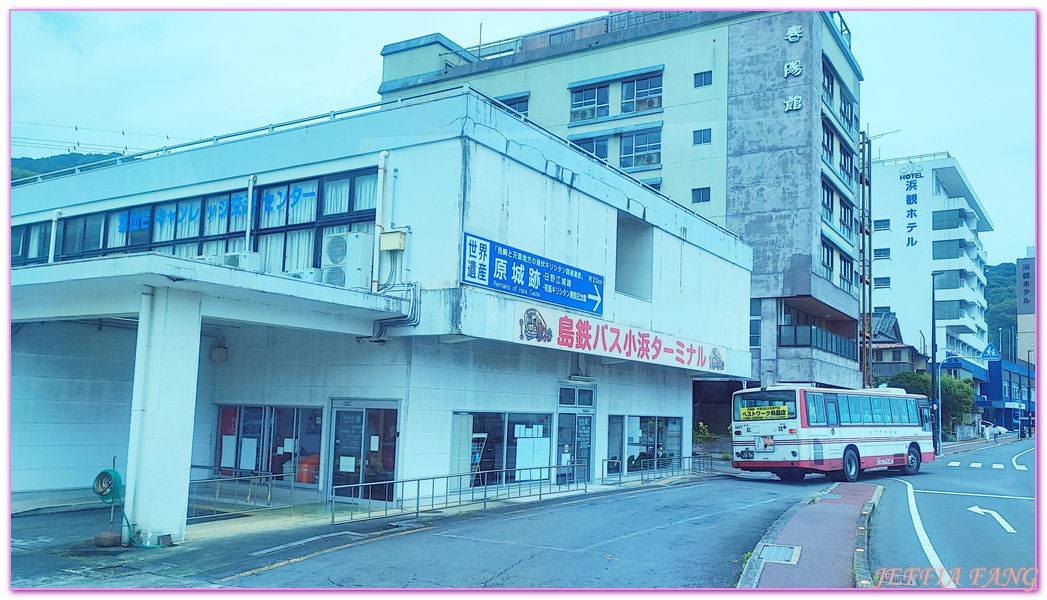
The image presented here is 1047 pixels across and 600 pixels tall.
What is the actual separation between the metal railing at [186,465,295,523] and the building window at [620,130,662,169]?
93.7 feet

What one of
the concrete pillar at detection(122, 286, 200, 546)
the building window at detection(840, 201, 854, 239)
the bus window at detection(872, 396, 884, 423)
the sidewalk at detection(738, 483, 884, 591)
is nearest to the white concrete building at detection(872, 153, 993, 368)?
the building window at detection(840, 201, 854, 239)

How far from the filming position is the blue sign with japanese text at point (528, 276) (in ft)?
56.5

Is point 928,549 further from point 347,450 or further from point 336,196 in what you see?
point 336,196

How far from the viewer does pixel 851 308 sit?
46062 millimetres

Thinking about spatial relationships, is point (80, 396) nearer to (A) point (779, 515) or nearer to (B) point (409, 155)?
(B) point (409, 155)

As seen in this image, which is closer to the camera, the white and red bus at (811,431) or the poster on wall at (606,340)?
the poster on wall at (606,340)

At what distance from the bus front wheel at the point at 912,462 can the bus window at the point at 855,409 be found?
14.6 feet

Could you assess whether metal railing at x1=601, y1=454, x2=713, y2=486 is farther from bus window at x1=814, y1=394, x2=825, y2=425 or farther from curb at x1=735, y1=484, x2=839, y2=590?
curb at x1=735, y1=484, x2=839, y2=590

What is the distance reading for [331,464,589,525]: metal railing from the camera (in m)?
16.2

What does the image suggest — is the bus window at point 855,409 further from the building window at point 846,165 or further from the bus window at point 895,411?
the building window at point 846,165

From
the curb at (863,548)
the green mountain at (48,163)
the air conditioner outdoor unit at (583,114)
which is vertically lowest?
the curb at (863,548)

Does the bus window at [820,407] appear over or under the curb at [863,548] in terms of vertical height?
over

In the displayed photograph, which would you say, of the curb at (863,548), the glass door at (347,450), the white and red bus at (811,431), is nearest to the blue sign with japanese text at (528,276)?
the glass door at (347,450)

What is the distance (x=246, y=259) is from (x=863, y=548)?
13.1 m
